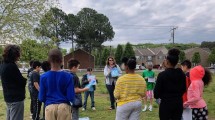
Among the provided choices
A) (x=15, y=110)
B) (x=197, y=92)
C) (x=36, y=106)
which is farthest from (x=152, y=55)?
(x=15, y=110)

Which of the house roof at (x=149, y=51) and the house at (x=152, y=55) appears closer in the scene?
the house at (x=152, y=55)

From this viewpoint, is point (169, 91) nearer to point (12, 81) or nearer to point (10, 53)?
point (12, 81)

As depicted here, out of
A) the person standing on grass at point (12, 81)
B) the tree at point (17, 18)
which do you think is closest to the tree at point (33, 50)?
the tree at point (17, 18)

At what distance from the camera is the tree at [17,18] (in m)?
16.3

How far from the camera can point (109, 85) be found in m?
11.8

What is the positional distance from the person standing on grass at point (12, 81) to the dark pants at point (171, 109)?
2686 mm

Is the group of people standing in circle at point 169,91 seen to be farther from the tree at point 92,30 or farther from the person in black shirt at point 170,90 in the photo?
the tree at point 92,30

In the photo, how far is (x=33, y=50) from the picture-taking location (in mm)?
17422

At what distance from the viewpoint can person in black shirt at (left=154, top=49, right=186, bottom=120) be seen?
18.2 feet

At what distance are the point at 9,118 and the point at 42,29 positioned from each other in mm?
12001

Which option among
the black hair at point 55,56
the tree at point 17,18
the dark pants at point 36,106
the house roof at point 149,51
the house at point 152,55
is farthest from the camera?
the house roof at point 149,51

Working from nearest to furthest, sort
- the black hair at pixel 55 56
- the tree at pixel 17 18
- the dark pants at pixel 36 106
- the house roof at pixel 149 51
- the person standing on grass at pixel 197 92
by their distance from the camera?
the black hair at pixel 55 56 < the person standing on grass at pixel 197 92 < the dark pants at pixel 36 106 < the tree at pixel 17 18 < the house roof at pixel 149 51

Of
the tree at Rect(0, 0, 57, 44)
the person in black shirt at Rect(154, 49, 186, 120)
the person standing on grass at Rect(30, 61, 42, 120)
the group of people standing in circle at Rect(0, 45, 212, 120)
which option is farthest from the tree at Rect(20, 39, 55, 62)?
the person in black shirt at Rect(154, 49, 186, 120)


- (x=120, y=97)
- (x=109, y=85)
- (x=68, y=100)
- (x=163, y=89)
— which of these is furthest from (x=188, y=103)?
(x=109, y=85)
